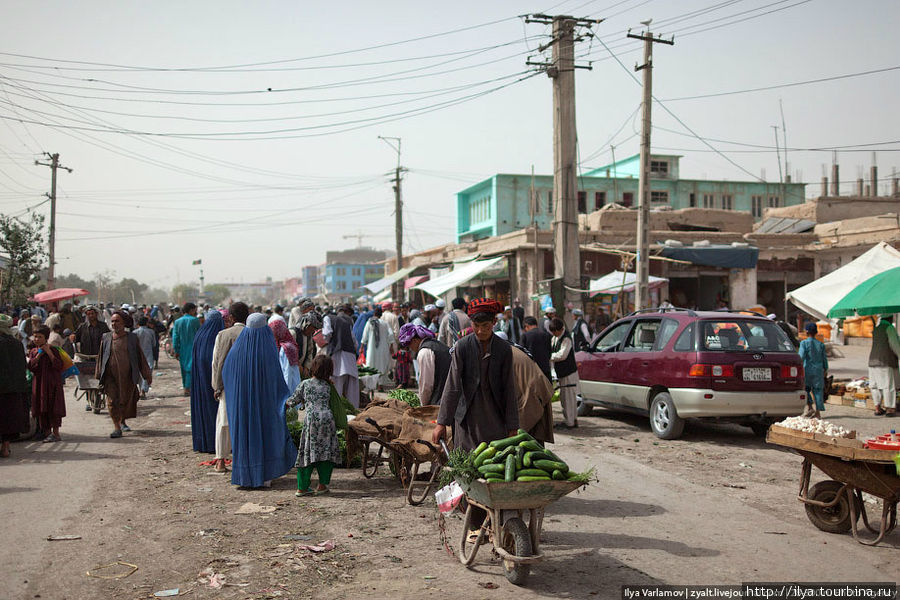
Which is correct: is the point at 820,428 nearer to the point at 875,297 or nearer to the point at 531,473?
the point at 531,473

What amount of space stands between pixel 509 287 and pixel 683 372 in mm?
16376

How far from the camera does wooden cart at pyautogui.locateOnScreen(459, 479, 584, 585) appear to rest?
4.52 meters

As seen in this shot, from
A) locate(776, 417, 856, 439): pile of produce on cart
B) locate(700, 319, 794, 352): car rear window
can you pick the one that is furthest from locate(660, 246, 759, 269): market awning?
locate(776, 417, 856, 439): pile of produce on cart

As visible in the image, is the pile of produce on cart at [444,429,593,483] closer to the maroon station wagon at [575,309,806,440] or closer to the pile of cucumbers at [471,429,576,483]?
the pile of cucumbers at [471,429,576,483]

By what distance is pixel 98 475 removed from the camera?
838 cm

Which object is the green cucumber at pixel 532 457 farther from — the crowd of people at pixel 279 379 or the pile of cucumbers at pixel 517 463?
the crowd of people at pixel 279 379

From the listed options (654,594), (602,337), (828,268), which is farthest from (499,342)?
(828,268)

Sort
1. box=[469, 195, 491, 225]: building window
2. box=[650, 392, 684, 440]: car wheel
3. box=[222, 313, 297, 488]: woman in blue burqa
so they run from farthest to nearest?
box=[469, 195, 491, 225]: building window
box=[650, 392, 684, 440]: car wheel
box=[222, 313, 297, 488]: woman in blue burqa

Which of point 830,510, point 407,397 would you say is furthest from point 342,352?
point 830,510

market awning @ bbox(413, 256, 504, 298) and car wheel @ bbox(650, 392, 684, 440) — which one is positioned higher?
market awning @ bbox(413, 256, 504, 298)

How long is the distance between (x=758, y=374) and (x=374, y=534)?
597 cm

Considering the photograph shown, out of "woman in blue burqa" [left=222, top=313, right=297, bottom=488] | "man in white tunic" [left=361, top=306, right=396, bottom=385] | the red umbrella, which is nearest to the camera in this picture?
"woman in blue burqa" [left=222, top=313, right=297, bottom=488]

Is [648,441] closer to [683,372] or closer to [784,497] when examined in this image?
[683,372]

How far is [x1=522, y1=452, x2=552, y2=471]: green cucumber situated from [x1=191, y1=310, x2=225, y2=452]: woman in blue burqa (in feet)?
18.6
